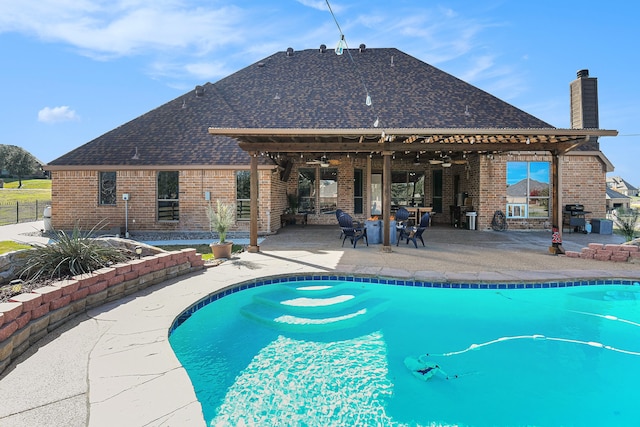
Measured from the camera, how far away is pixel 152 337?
139 inches

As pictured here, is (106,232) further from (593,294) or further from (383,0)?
(593,294)

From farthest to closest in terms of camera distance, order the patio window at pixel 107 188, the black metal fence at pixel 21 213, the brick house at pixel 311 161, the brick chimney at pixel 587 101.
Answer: the black metal fence at pixel 21 213 < the brick chimney at pixel 587 101 < the patio window at pixel 107 188 < the brick house at pixel 311 161

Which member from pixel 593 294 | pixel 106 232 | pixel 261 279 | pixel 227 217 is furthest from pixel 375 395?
pixel 106 232

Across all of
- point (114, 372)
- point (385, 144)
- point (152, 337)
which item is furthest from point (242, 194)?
point (114, 372)

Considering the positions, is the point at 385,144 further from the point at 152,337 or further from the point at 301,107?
the point at 301,107

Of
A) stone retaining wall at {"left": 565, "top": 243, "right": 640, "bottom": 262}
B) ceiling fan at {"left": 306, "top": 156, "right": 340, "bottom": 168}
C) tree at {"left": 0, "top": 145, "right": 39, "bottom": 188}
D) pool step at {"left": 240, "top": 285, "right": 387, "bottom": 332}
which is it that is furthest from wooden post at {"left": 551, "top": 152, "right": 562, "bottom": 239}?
tree at {"left": 0, "top": 145, "right": 39, "bottom": 188}

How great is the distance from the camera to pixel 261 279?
624cm

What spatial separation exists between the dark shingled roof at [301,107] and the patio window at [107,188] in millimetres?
530

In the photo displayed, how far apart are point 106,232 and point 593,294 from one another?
14.2 m

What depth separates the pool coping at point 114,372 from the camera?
226 cm

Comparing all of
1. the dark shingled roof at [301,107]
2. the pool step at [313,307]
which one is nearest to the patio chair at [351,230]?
the pool step at [313,307]

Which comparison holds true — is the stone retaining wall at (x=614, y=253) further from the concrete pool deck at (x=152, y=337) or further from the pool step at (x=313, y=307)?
the pool step at (x=313, y=307)

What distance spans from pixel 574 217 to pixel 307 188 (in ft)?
35.0

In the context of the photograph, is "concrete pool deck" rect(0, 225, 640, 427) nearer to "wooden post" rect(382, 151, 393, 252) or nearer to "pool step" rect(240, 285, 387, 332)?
"wooden post" rect(382, 151, 393, 252)
